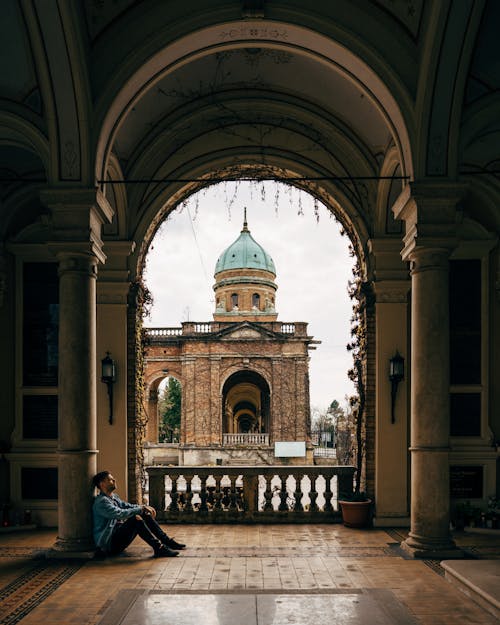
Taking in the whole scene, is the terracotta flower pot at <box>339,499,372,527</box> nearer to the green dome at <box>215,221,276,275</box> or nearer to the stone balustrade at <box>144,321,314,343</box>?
the stone balustrade at <box>144,321,314,343</box>

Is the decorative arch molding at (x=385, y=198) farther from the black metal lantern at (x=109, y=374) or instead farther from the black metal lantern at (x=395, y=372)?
the black metal lantern at (x=109, y=374)

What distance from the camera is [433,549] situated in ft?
29.5

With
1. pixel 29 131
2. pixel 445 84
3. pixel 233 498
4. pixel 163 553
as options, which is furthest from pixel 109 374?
pixel 445 84

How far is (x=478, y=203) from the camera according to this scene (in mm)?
12117

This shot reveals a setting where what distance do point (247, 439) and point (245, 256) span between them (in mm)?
18331

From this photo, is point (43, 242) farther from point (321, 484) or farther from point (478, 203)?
point (321, 484)

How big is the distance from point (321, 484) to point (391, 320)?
37.2 ft

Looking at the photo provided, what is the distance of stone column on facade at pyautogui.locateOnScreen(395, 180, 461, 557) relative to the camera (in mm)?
9102

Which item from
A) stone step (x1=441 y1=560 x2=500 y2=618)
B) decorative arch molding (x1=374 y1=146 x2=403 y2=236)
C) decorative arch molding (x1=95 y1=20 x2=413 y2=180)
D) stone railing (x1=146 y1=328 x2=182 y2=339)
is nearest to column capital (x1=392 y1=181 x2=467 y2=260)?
decorative arch molding (x1=95 y1=20 x2=413 y2=180)

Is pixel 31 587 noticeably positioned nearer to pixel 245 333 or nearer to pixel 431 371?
pixel 431 371

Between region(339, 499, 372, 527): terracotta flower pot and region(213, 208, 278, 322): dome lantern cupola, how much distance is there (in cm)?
4240

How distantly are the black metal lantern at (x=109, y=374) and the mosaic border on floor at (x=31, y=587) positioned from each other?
3.75m

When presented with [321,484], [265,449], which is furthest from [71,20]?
[265,449]

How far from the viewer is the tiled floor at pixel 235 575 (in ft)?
23.2
